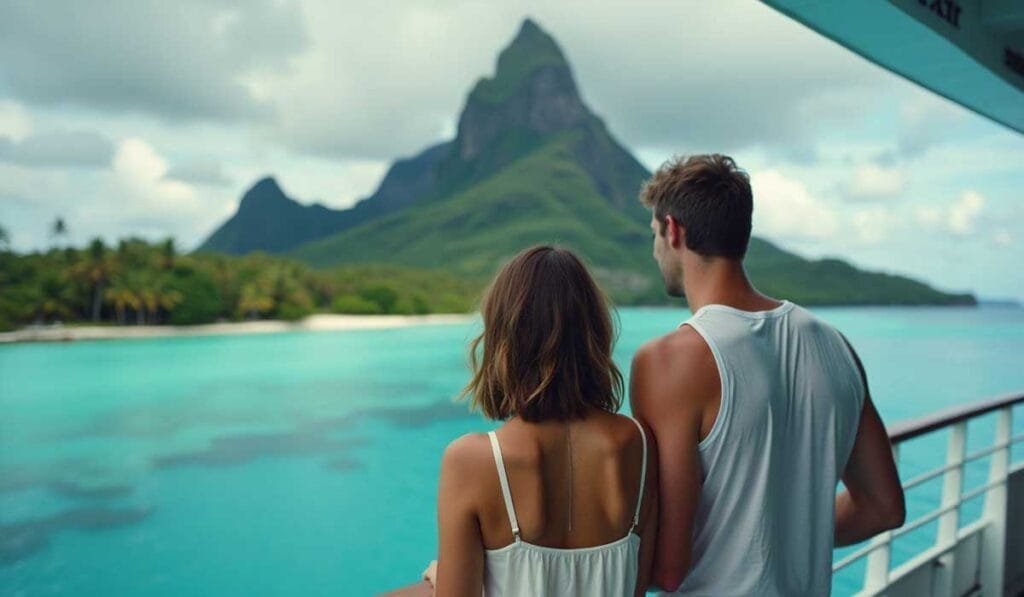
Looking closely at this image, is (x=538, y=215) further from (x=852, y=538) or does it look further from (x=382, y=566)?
(x=852, y=538)

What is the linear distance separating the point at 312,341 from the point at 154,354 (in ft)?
25.7

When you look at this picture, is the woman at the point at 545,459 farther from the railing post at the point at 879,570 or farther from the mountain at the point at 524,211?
the mountain at the point at 524,211

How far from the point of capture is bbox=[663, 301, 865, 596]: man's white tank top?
2.66 feet

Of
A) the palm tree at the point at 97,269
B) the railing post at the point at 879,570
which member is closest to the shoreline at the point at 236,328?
the palm tree at the point at 97,269

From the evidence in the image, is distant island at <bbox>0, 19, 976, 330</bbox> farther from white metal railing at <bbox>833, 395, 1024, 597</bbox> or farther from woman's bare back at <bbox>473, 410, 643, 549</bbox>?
white metal railing at <bbox>833, 395, 1024, 597</bbox>

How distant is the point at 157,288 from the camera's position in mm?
31547

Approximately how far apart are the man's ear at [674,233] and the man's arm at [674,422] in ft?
0.38

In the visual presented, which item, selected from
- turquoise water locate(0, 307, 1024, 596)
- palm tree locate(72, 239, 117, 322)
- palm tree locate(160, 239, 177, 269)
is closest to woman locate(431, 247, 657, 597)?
turquoise water locate(0, 307, 1024, 596)

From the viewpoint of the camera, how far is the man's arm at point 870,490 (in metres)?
0.96

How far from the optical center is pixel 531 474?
693 millimetres

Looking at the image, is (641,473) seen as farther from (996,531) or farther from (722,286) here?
(996,531)

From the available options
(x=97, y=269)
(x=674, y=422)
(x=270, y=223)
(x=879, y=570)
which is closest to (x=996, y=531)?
(x=879, y=570)

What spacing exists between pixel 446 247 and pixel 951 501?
210 ft

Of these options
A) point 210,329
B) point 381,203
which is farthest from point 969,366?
point 381,203
